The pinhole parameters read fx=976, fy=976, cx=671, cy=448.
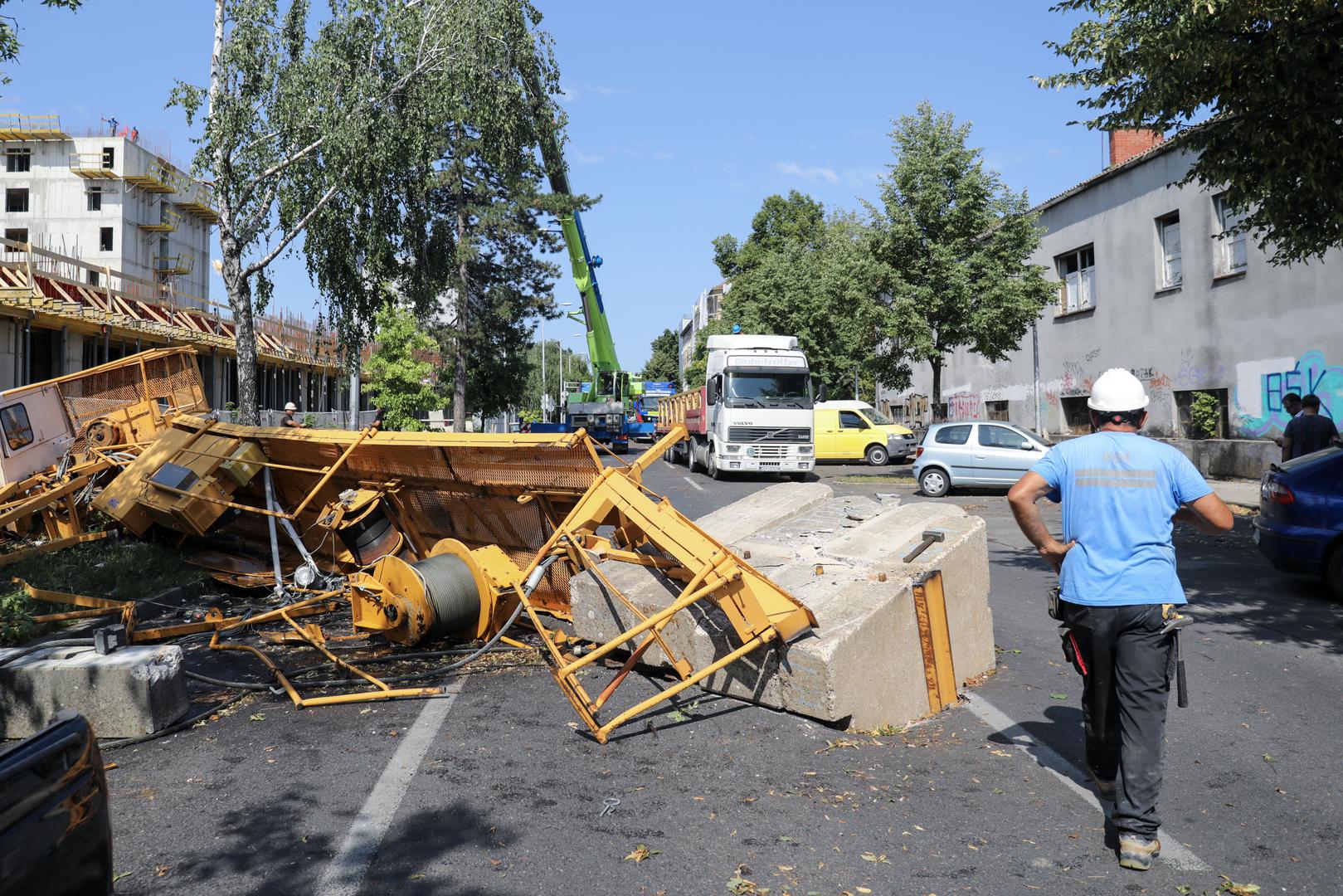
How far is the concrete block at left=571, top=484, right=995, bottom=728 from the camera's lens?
17.0ft

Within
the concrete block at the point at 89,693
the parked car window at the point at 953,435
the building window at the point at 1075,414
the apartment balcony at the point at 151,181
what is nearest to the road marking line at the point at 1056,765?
the concrete block at the point at 89,693

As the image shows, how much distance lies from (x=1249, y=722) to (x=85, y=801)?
227 inches

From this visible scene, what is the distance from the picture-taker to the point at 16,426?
11.2 meters

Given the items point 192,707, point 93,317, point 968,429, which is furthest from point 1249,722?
point 93,317

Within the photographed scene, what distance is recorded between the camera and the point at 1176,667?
379cm

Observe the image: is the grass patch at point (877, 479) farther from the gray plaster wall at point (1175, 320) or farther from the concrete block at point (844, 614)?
the concrete block at point (844, 614)

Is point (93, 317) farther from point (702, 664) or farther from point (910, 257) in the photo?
point (702, 664)

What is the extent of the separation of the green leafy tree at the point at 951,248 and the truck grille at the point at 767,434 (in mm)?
4071

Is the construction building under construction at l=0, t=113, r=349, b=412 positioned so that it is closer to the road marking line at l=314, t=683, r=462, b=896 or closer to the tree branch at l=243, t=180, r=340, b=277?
the tree branch at l=243, t=180, r=340, b=277

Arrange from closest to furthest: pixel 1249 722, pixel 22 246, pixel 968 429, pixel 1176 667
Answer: pixel 1176 667
pixel 1249 722
pixel 968 429
pixel 22 246

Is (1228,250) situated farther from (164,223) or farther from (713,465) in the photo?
(164,223)

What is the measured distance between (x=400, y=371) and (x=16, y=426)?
26049mm

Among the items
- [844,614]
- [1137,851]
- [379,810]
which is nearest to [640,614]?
[844,614]

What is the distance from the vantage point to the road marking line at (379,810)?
3582 millimetres
